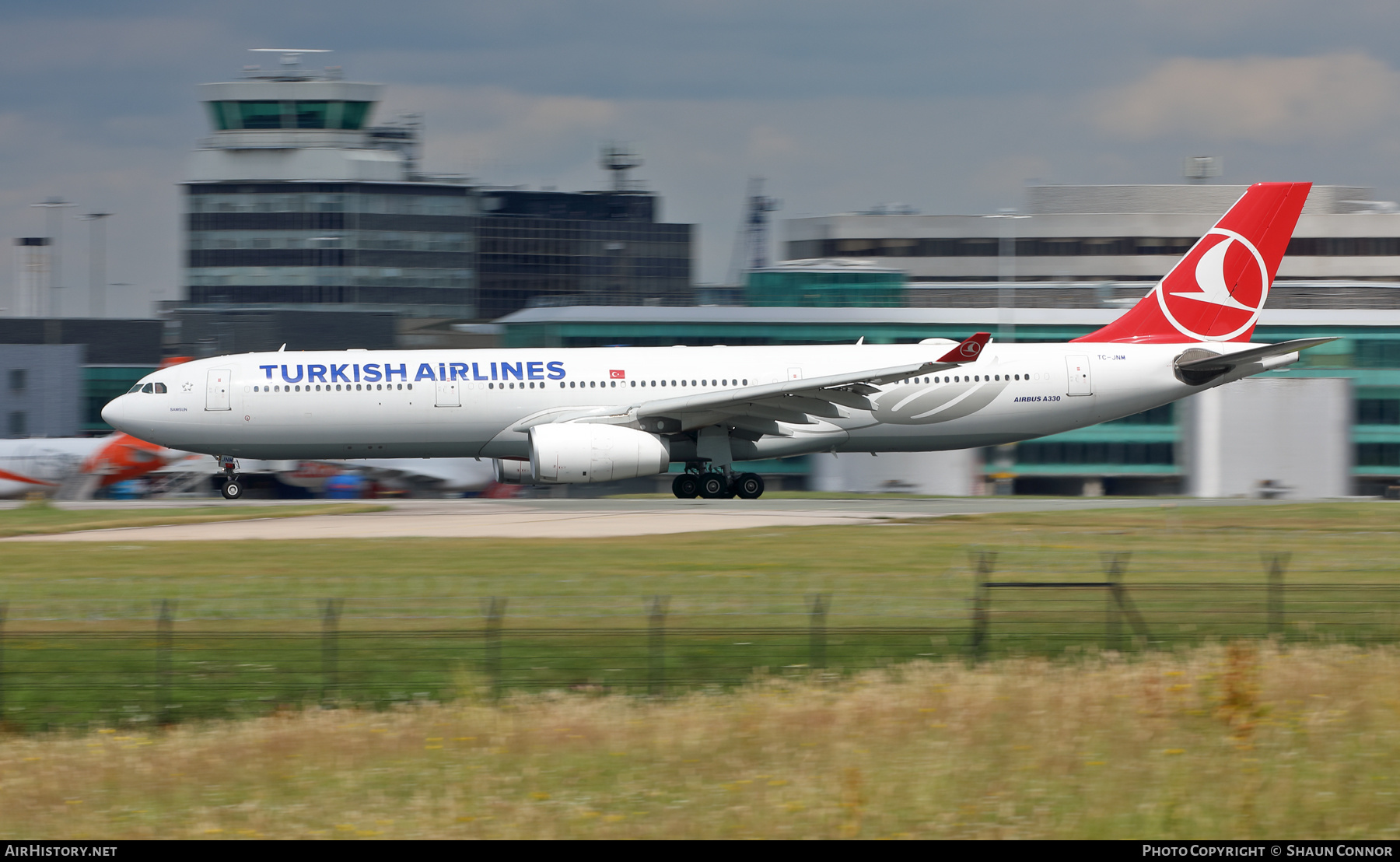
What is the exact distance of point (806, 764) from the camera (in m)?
10.9

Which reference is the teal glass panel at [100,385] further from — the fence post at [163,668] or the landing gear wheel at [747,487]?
the fence post at [163,668]

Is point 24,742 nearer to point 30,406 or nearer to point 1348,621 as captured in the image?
point 1348,621

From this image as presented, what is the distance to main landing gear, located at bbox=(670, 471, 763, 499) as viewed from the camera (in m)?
36.6

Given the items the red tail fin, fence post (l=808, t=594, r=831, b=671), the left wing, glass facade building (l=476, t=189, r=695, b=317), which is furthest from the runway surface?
glass facade building (l=476, t=189, r=695, b=317)

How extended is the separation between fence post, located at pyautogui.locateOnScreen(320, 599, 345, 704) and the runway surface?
38.4ft

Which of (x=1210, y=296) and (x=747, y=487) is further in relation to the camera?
(x=1210, y=296)

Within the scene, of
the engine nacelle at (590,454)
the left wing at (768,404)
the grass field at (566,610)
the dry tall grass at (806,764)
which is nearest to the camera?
the dry tall grass at (806,764)

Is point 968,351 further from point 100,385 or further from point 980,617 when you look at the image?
point 100,385

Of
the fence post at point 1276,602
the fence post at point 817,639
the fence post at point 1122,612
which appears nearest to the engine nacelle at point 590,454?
the fence post at point 1122,612

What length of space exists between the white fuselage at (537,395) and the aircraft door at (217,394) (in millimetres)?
38

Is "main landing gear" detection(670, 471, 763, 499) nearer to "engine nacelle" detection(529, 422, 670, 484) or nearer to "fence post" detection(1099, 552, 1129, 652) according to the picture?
"engine nacelle" detection(529, 422, 670, 484)

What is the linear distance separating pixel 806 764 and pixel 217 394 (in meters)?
27.9

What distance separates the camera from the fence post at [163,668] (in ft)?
43.7

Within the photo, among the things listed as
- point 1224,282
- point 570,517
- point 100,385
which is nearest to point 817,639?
point 570,517
